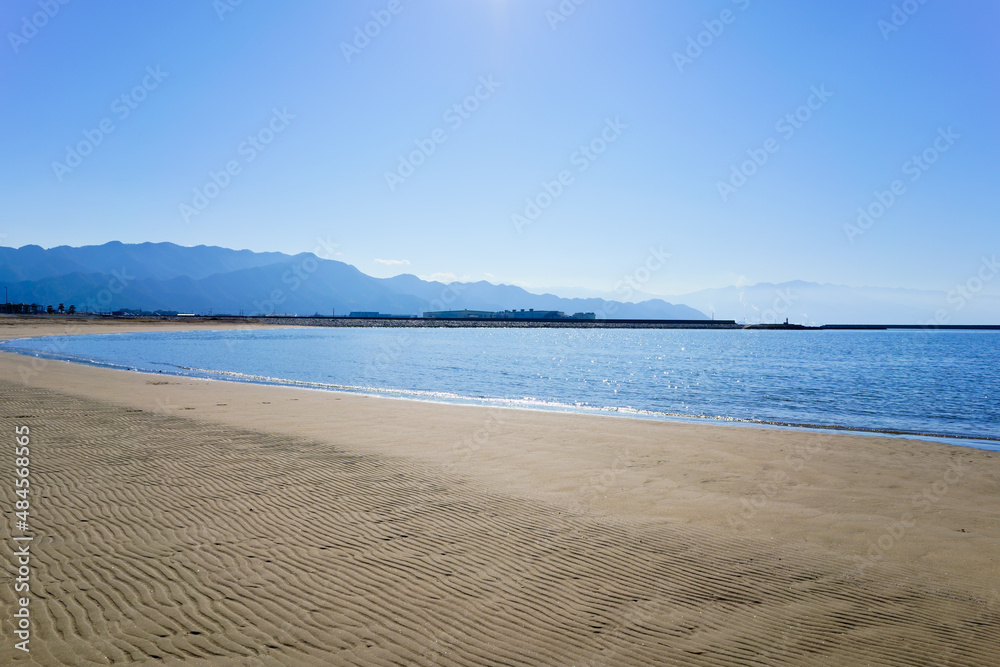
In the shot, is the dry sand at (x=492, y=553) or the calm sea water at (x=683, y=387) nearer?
the dry sand at (x=492, y=553)

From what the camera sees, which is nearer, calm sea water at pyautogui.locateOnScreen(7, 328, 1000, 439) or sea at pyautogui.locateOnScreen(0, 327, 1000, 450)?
sea at pyautogui.locateOnScreen(0, 327, 1000, 450)

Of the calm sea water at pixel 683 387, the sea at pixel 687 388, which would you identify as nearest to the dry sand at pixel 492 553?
the sea at pixel 687 388

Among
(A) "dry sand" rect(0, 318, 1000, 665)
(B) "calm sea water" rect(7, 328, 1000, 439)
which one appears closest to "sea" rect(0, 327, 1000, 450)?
(B) "calm sea water" rect(7, 328, 1000, 439)

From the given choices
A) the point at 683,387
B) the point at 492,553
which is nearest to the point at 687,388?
the point at 683,387

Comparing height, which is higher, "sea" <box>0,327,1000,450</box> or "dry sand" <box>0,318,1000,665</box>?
"dry sand" <box>0,318,1000,665</box>

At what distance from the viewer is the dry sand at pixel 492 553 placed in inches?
200

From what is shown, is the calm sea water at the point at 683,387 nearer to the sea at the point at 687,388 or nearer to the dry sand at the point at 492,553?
the sea at the point at 687,388

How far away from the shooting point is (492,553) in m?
7.04

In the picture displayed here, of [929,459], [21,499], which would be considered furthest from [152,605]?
[929,459]

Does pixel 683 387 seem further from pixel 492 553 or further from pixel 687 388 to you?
pixel 492 553

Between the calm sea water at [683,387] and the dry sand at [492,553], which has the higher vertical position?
the dry sand at [492,553]

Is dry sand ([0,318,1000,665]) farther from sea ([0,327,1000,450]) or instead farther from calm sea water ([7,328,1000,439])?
calm sea water ([7,328,1000,439])

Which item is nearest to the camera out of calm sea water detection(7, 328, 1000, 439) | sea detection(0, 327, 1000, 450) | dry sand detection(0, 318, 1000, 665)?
dry sand detection(0, 318, 1000, 665)

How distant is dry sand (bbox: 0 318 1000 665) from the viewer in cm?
508
